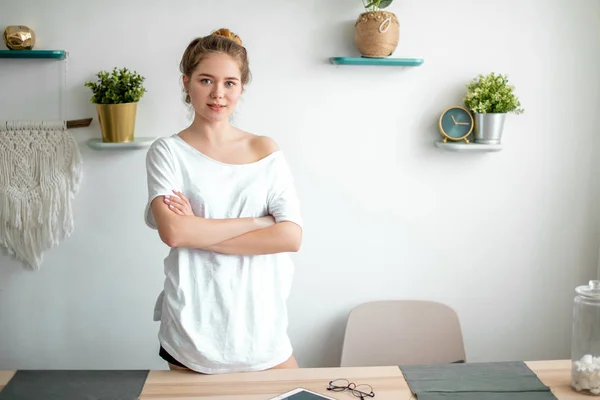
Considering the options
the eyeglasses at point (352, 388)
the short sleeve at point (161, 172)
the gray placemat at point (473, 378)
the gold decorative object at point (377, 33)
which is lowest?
the eyeglasses at point (352, 388)

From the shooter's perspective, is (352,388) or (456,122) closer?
(352,388)

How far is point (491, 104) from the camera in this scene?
265 cm

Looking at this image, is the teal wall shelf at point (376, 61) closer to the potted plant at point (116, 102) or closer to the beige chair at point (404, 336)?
the potted plant at point (116, 102)

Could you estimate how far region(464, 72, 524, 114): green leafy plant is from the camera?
2633 millimetres

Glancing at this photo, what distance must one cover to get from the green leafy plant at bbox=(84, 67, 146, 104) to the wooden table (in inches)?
42.3

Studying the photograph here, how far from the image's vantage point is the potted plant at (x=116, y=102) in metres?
2.50

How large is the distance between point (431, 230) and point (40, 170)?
1594mm

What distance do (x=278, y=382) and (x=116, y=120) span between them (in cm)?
122

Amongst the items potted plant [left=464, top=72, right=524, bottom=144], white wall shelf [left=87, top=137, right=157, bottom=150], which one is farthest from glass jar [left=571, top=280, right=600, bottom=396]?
white wall shelf [left=87, top=137, right=157, bottom=150]

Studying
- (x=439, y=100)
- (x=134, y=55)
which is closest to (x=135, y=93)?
(x=134, y=55)

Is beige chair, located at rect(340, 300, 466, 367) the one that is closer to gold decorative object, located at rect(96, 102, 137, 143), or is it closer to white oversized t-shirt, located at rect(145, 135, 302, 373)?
white oversized t-shirt, located at rect(145, 135, 302, 373)

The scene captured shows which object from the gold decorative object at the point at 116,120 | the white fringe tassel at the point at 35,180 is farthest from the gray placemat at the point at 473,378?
the white fringe tassel at the point at 35,180

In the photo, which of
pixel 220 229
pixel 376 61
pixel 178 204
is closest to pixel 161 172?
pixel 178 204

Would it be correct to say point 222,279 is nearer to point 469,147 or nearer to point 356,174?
point 356,174
